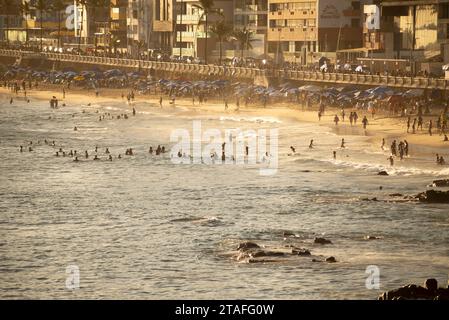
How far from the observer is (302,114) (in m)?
122

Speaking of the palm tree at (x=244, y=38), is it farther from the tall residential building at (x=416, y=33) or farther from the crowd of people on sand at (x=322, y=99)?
the tall residential building at (x=416, y=33)

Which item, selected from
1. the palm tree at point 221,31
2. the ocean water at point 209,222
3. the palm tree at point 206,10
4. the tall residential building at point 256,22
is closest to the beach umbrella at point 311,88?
the ocean water at point 209,222

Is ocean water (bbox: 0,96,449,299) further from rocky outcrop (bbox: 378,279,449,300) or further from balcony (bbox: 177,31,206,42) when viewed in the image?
balcony (bbox: 177,31,206,42)

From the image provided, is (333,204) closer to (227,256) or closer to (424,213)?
(424,213)

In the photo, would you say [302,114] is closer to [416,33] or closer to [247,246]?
[416,33]

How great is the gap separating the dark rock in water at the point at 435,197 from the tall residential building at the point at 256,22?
102m

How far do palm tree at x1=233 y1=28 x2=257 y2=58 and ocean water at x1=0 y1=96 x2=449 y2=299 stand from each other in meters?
58.9

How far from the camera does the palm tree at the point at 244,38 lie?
165375 mm

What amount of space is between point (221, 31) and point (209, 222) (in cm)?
10310

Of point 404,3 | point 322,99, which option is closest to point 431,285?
point 322,99

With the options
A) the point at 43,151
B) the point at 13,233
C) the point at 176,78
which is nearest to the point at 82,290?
the point at 13,233

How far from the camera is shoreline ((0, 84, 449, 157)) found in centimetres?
9506

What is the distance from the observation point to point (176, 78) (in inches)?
6560

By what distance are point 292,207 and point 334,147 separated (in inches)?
1025
